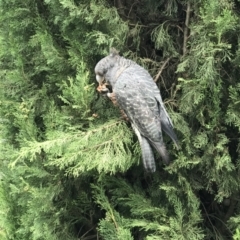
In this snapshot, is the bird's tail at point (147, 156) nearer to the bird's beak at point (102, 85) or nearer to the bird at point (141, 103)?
the bird at point (141, 103)

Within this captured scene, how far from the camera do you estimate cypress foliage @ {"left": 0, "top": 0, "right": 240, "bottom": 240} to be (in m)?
1.36

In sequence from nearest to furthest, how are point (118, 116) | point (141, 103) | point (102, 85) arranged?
1. point (141, 103)
2. point (102, 85)
3. point (118, 116)

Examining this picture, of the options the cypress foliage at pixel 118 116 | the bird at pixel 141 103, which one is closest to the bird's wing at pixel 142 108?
the bird at pixel 141 103

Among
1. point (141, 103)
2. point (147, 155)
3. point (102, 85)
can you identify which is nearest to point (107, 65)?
point (102, 85)

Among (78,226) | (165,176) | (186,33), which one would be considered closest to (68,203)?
(78,226)

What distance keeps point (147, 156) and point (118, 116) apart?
301 mm

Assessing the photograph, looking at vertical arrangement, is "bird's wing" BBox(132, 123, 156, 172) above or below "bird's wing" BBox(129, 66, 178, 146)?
below

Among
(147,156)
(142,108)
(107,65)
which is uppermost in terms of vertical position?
(107,65)

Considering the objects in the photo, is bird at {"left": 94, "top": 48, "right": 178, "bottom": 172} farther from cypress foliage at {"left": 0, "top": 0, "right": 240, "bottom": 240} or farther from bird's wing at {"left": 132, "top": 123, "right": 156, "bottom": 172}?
cypress foliage at {"left": 0, "top": 0, "right": 240, "bottom": 240}

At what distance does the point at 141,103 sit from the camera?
1284 millimetres

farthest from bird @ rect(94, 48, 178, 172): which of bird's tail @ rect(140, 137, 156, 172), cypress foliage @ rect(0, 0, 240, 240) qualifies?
cypress foliage @ rect(0, 0, 240, 240)

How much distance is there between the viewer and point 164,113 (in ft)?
4.35

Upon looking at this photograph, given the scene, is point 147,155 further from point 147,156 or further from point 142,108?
point 142,108

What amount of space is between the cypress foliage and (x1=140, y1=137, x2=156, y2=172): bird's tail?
9 cm
